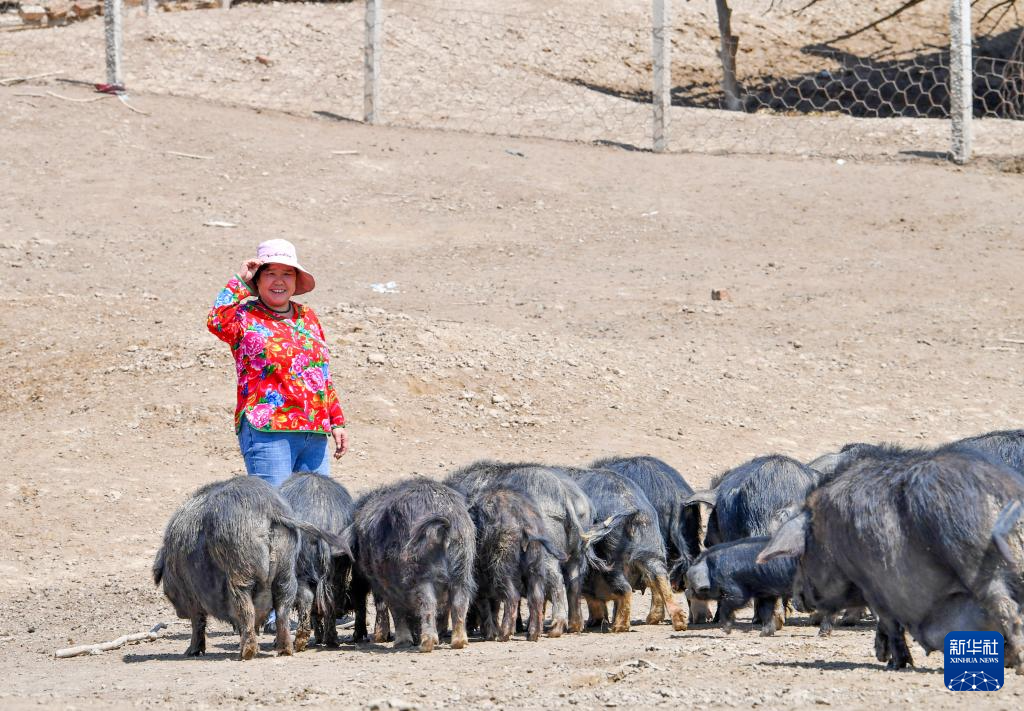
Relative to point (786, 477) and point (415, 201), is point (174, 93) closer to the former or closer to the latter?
point (415, 201)

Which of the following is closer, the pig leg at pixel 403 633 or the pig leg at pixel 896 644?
the pig leg at pixel 896 644

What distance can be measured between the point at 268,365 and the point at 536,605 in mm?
1862

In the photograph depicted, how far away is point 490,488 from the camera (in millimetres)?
7566

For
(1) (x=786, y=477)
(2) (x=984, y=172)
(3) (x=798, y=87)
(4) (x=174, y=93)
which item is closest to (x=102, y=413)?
Answer: (1) (x=786, y=477)

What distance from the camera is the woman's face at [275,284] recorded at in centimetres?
792

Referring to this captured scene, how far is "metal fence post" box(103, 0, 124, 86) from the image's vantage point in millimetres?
19062

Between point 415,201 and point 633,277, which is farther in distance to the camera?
point 415,201

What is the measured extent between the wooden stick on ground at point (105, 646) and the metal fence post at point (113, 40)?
12.5 m

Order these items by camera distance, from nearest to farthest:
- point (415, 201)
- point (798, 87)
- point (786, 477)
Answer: point (786, 477) < point (415, 201) < point (798, 87)

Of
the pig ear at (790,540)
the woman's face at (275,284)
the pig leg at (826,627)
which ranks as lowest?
the pig leg at (826,627)

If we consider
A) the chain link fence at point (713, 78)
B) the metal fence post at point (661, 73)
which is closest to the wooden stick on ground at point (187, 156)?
the chain link fence at point (713, 78)

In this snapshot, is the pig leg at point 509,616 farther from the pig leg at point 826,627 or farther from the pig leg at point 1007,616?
the pig leg at point 1007,616

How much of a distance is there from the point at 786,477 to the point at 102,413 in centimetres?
570

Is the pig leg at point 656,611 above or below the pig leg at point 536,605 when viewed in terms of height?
below
